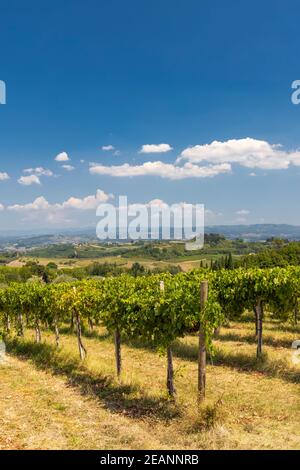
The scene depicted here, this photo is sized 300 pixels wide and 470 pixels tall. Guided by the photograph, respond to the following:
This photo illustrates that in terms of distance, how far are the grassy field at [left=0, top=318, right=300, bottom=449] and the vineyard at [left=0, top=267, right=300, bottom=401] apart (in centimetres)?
69

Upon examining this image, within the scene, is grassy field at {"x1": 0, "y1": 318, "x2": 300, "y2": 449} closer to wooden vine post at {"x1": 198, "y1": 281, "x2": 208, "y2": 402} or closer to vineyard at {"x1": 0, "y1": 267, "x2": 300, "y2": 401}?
wooden vine post at {"x1": 198, "y1": 281, "x2": 208, "y2": 402}

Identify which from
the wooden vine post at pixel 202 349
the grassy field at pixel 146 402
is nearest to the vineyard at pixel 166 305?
the wooden vine post at pixel 202 349

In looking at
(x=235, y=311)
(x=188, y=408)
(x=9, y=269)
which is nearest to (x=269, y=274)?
(x=235, y=311)

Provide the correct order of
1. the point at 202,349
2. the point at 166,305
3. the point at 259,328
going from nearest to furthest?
the point at 202,349 < the point at 166,305 < the point at 259,328

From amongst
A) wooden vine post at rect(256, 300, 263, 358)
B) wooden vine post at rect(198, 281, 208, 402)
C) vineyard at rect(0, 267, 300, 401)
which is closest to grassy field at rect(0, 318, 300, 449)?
wooden vine post at rect(256, 300, 263, 358)

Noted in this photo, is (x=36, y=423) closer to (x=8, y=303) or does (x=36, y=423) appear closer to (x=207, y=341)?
(x=207, y=341)

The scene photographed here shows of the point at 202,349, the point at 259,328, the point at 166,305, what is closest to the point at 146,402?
the point at 202,349

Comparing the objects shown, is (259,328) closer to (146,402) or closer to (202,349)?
(202,349)

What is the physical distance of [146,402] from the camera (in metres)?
9.42

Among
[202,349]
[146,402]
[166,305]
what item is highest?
[166,305]

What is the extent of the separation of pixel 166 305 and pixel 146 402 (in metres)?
2.57

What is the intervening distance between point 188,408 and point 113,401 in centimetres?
232

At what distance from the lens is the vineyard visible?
926 cm

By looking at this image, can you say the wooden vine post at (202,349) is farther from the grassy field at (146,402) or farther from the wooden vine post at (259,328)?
the wooden vine post at (259,328)
